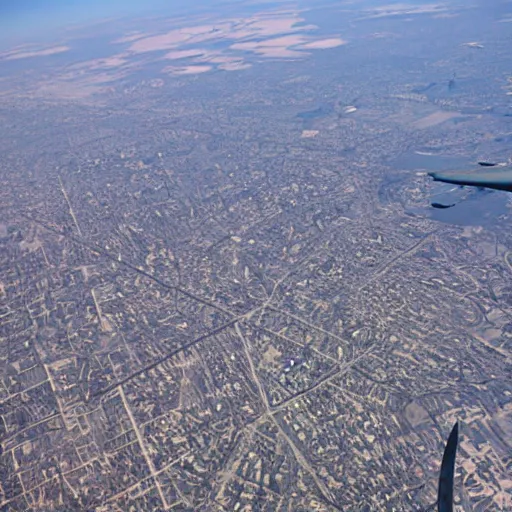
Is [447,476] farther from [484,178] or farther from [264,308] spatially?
[264,308]

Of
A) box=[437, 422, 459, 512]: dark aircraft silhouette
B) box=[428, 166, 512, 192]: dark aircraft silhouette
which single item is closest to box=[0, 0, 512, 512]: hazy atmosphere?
box=[428, 166, 512, 192]: dark aircraft silhouette

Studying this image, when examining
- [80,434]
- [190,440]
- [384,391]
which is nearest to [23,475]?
[80,434]

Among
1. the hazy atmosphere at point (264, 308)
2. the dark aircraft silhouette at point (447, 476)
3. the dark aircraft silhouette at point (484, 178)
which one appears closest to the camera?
the dark aircraft silhouette at point (447, 476)

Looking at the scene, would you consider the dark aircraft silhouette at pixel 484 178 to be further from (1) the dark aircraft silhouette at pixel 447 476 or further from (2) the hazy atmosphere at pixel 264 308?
(1) the dark aircraft silhouette at pixel 447 476

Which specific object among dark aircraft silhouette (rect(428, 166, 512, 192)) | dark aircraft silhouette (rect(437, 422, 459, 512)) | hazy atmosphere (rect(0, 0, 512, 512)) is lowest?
hazy atmosphere (rect(0, 0, 512, 512))

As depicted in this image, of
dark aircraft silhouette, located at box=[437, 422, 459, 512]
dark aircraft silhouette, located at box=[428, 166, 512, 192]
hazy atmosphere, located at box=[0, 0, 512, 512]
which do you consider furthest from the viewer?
hazy atmosphere, located at box=[0, 0, 512, 512]

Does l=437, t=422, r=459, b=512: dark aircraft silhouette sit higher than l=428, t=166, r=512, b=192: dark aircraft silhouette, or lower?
lower

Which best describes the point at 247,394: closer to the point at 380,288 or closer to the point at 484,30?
the point at 380,288

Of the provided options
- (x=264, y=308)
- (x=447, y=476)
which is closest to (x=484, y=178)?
(x=447, y=476)

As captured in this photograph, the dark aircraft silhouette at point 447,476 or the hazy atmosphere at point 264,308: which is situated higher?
the dark aircraft silhouette at point 447,476

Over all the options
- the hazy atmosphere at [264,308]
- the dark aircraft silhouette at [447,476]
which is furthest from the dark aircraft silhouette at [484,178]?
the dark aircraft silhouette at [447,476]

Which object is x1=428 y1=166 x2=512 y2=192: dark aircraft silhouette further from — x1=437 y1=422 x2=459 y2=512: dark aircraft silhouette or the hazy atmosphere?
x1=437 y1=422 x2=459 y2=512: dark aircraft silhouette
